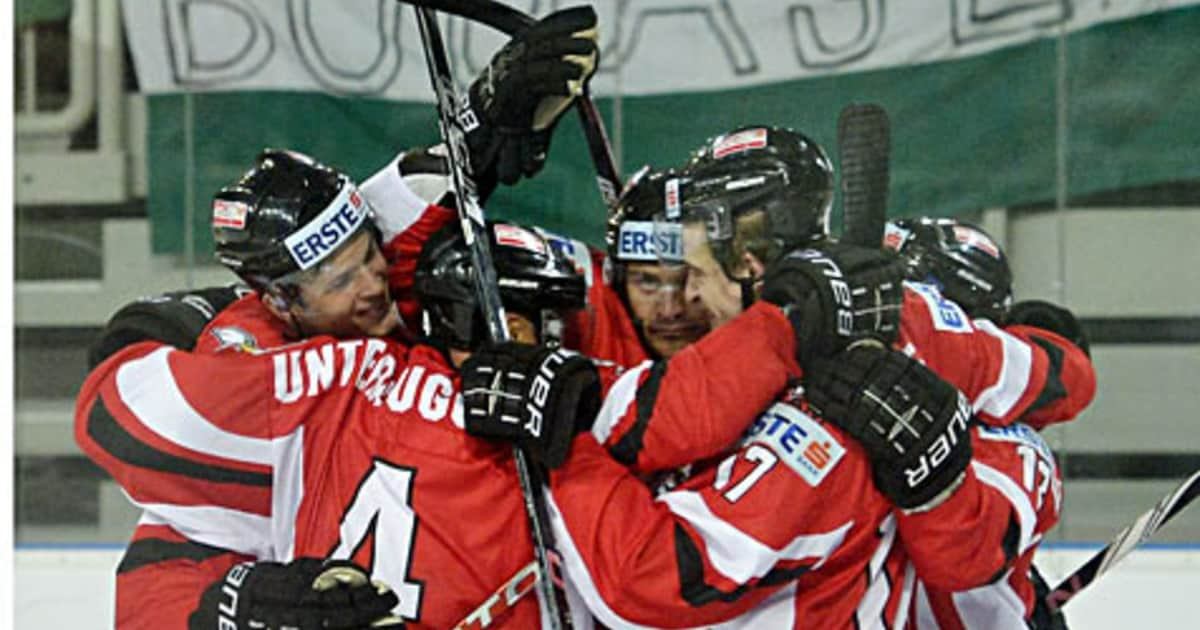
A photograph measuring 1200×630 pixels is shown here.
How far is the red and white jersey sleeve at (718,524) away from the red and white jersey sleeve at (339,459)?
0.08m

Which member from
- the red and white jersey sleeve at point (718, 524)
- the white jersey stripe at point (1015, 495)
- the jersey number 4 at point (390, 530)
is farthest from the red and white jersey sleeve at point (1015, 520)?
the jersey number 4 at point (390, 530)

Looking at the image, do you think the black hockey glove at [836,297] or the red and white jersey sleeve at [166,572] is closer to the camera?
the black hockey glove at [836,297]

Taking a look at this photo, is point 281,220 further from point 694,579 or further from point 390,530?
point 694,579

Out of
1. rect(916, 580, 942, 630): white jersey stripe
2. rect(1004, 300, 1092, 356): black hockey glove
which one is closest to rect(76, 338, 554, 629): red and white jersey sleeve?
rect(916, 580, 942, 630): white jersey stripe

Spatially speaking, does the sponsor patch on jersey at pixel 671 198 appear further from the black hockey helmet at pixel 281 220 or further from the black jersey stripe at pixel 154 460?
the black jersey stripe at pixel 154 460

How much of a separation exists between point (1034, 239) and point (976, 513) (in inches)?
23.3

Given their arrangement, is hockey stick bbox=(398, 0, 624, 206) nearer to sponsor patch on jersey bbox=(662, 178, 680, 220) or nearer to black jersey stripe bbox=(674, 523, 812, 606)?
sponsor patch on jersey bbox=(662, 178, 680, 220)

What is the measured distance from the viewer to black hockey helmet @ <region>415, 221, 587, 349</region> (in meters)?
1.46

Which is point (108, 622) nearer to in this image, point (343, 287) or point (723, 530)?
point (343, 287)

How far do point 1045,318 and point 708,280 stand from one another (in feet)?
1.46

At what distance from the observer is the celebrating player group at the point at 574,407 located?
131cm

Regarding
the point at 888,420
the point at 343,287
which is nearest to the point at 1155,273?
the point at 888,420

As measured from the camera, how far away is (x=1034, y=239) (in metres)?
1.85

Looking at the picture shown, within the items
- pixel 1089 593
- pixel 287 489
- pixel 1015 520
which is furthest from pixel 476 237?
pixel 1089 593
